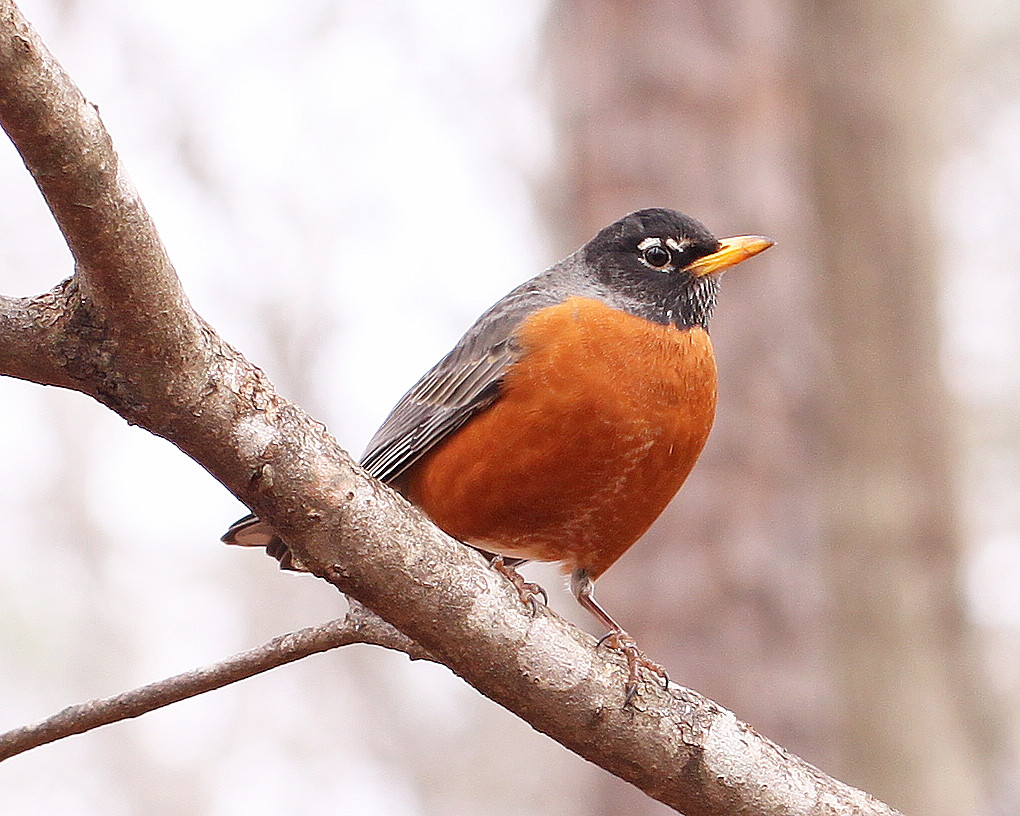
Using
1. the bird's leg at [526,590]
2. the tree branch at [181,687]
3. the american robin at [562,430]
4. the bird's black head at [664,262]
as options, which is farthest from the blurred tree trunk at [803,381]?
the tree branch at [181,687]

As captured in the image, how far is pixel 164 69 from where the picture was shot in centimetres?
1255

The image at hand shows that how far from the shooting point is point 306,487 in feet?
8.44

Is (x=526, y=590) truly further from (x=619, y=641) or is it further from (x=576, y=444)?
(x=576, y=444)

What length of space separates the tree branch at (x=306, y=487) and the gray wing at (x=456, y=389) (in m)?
Result: 1.33

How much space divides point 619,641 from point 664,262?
5.41 feet

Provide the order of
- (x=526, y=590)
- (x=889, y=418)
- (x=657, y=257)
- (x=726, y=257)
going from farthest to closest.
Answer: (x=889, y=418) → (x=657, y=257) → (x=726, y=257) → (x=526, y=590)

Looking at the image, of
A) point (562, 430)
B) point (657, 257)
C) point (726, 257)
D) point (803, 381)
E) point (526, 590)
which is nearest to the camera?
point (526, 590)

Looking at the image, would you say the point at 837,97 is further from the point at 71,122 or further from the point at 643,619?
the point at 71,122

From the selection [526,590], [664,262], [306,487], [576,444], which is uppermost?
[664,262]

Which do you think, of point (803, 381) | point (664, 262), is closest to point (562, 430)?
point (664, 262)

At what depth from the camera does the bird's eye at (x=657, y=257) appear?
484cm

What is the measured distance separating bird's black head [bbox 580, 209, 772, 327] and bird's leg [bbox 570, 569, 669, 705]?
98cm

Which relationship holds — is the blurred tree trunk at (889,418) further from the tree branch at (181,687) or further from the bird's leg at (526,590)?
the tree branch at (181,687)

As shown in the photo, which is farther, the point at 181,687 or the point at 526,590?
the point at 526,590
